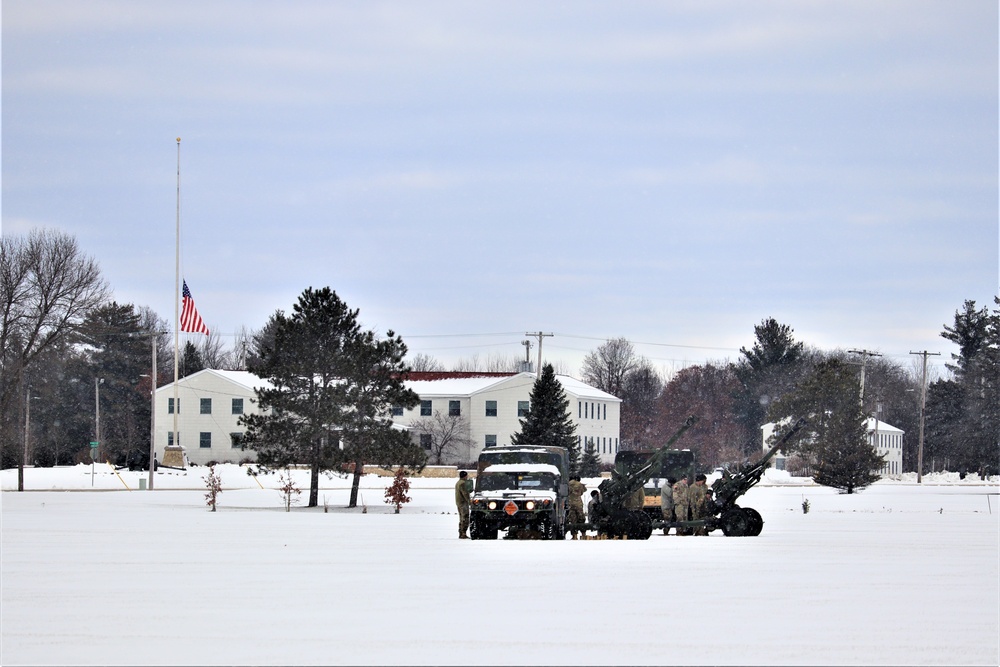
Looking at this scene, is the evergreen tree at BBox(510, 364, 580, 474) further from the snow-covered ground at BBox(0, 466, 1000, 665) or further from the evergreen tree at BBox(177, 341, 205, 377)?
the evergreen tree at BBox(177, 341, 205, 377)

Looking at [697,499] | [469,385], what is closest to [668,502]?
[697,499]

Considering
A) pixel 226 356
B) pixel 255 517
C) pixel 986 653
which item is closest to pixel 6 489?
pixel 255 517

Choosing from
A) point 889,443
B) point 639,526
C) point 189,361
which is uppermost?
point 189,361

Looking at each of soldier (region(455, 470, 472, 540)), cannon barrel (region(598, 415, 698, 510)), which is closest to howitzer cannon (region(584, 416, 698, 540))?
cannon barrel (region(598, 415, 698, 510))

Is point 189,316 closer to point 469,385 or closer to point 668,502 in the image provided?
point 469,385

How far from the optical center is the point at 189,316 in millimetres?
73188

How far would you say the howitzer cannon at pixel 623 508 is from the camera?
3012 centimetres

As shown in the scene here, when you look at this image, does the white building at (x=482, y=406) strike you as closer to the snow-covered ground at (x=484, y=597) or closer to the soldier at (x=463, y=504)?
the snow-covered ground at (x=484, y=597)

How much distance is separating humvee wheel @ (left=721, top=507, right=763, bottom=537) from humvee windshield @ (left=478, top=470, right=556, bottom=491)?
409cm

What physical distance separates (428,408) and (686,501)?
68232 millimetres

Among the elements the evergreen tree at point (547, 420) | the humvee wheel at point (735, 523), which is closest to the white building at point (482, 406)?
the evergreen tree at point (547, 420)

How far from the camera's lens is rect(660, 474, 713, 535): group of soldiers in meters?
31.0

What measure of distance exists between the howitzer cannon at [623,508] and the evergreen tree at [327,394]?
16989 mm

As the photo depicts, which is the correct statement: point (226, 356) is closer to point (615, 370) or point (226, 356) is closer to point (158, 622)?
point (615, 370)
